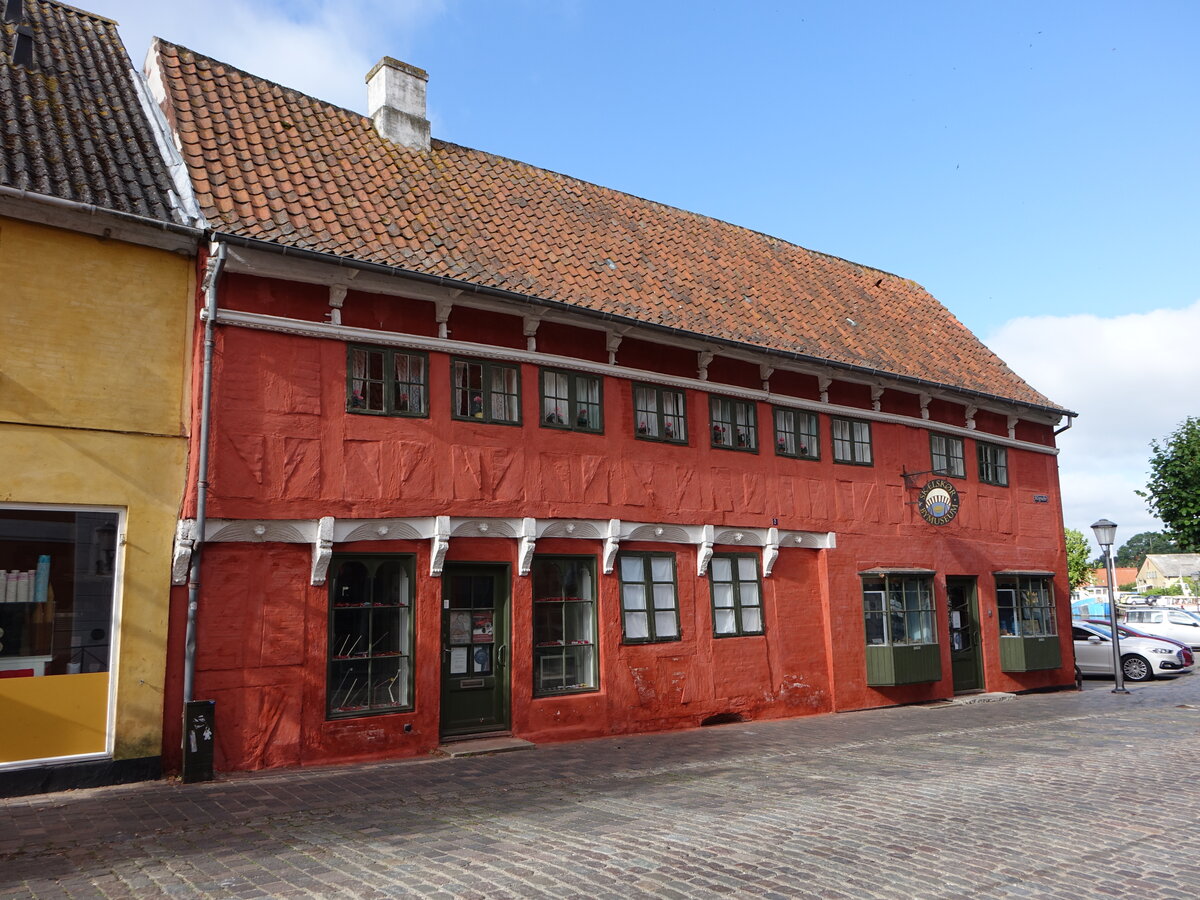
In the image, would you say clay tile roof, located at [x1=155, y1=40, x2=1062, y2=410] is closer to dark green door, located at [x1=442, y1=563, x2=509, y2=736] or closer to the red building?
the red building

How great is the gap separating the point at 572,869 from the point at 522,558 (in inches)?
231

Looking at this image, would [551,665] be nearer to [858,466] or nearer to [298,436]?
[298,436]

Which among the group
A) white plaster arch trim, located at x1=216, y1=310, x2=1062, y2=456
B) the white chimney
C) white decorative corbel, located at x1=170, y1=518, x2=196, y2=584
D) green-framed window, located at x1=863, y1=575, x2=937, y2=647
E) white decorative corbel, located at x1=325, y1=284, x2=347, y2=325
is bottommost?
green-framed window, located at x1=863, y1=575, x2=937, y2=647

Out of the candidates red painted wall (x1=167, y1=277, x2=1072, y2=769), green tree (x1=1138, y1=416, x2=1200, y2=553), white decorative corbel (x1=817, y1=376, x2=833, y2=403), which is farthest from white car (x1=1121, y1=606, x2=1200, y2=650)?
white decorative corbel (x1=817, y1=376, x2=833, y2=403)

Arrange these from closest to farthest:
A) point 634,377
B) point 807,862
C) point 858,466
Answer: point 807,862 < point 634,377 < point 858,466

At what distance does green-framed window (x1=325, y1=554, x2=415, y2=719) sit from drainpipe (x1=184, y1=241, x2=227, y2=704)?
1.44m

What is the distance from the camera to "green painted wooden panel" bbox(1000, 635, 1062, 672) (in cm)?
1762

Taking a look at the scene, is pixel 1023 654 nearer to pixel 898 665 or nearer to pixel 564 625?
pixel 898 665

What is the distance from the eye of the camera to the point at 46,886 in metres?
5.58

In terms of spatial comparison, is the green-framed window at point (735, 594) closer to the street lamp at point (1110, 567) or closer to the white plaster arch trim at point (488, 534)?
the white plaster arch trim at point (488, 534)

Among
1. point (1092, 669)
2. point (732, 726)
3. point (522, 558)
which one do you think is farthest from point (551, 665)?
point (1092, 669)

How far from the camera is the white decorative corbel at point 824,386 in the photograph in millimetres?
15289

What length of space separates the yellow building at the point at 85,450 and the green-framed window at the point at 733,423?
733 cm

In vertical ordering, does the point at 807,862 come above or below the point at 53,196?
below
